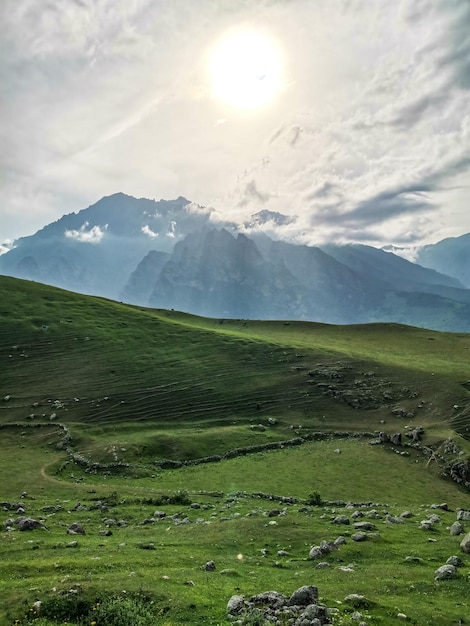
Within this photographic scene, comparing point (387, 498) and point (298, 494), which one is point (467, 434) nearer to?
point (387, 498)

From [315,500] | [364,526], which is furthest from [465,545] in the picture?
[315,500]

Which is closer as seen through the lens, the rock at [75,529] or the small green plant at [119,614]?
the small green plant at [119,614]

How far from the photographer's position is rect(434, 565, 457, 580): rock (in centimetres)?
2456

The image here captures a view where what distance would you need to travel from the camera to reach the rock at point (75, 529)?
1307 inches

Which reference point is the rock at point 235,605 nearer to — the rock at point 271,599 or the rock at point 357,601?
the rock at point 271,599

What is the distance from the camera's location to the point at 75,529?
3369 centimetres

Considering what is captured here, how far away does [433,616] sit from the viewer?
20172 millimetres

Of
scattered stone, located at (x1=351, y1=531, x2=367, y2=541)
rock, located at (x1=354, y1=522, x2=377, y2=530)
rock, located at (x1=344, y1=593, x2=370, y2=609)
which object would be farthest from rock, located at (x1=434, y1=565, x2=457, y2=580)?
rock, located at (x1=354, y1=522, x2=377, y2=530)

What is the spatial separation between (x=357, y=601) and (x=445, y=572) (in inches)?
281

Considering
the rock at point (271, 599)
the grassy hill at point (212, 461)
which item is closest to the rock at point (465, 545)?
the grassy hill at point (212, 461)

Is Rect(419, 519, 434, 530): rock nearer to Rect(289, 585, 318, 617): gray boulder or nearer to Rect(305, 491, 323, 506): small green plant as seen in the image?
Rect(305, 491, 323, 506): small green plant

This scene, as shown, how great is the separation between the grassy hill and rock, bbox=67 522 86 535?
0.80 m

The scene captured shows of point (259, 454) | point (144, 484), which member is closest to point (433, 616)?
point (144, 484)

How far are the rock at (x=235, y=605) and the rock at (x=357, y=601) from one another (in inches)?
189
